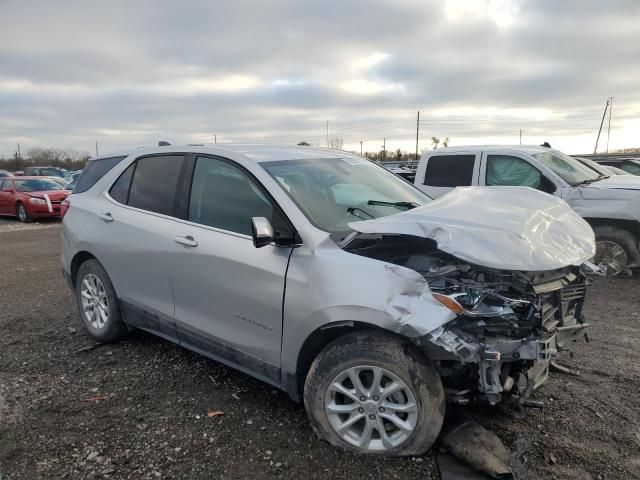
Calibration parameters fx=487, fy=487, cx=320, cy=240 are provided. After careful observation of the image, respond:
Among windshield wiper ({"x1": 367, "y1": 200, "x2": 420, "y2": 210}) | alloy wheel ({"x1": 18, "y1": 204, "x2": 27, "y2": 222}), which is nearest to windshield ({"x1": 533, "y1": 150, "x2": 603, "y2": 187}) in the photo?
windshield wiper ({"x1": 367, "y1": 200, "x2": 420, "y2": 210})

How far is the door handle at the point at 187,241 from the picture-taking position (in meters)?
3.42

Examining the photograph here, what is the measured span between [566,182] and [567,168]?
0.56m

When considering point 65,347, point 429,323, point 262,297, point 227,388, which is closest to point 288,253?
point 262,297

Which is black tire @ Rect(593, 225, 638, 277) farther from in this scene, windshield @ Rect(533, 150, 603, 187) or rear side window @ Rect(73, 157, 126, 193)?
rear side window @ Rect(73, 157, 126, 193)

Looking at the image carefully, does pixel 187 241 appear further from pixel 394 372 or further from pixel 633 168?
pixel 633 168

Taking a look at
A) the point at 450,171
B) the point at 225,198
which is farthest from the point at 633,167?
the point at 225,198

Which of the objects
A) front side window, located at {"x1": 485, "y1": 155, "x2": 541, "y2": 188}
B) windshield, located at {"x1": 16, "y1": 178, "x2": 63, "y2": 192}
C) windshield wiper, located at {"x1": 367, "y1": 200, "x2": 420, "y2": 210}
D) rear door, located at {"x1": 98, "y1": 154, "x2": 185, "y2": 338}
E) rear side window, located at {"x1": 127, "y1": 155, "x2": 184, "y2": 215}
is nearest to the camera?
windshield wiper, located at {"x1": 367, "y1": 200, "x2": 420, "y2": 210}

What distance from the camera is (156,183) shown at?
13.1 ft

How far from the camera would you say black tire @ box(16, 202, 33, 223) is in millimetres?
15648

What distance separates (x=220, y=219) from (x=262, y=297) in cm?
72

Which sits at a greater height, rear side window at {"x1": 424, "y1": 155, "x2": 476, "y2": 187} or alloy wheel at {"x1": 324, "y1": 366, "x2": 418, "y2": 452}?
rear side window at {"x1": 424, "y1": 155, "x2": 476, "y2": 187}

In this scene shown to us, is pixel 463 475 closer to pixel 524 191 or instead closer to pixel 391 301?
pixel 391 301

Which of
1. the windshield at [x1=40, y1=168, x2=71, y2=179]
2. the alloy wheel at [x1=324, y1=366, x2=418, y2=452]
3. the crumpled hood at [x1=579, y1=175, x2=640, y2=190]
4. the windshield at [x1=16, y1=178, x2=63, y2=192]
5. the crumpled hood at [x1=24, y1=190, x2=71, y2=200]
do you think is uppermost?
the crumpled hood at [x1=579, y1=175, x2=640, y2=190]

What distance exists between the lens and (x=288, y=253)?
2941mm
